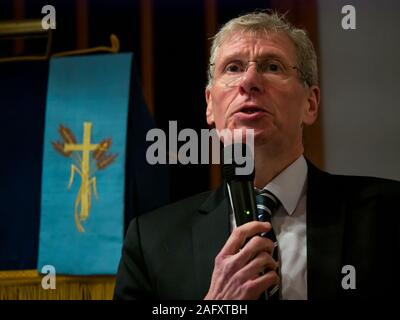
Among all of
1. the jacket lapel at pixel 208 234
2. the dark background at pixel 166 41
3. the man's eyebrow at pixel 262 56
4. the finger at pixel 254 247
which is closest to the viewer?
the finger at pixel 254 247

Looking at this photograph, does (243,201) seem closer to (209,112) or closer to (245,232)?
(245,232)

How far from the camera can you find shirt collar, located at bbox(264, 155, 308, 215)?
1.45 metres

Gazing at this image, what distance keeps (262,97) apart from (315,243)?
1.30ft

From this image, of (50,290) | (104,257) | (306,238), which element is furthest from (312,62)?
(50,290)

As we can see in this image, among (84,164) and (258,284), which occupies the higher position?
(84,164)

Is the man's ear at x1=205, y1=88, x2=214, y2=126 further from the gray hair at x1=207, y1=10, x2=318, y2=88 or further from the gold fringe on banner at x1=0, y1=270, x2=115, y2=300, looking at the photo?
the gold fringe on banner at x1=0, y1=270, x2=115, y2=300

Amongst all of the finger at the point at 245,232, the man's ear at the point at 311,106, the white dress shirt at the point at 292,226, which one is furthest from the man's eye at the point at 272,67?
the finger at the point at 245,232

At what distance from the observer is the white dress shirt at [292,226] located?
1304 mm

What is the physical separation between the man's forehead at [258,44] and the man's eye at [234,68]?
0.09 ft

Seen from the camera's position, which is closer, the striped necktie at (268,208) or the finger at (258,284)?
the finger at (258,284)

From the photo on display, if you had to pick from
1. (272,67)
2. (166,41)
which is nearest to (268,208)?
(272,67)

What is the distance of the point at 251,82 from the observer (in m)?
1.48

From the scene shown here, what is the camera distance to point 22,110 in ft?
6.46

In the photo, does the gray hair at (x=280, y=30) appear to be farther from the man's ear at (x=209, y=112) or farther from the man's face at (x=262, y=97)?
the man's ear at (x=209, y=112)
